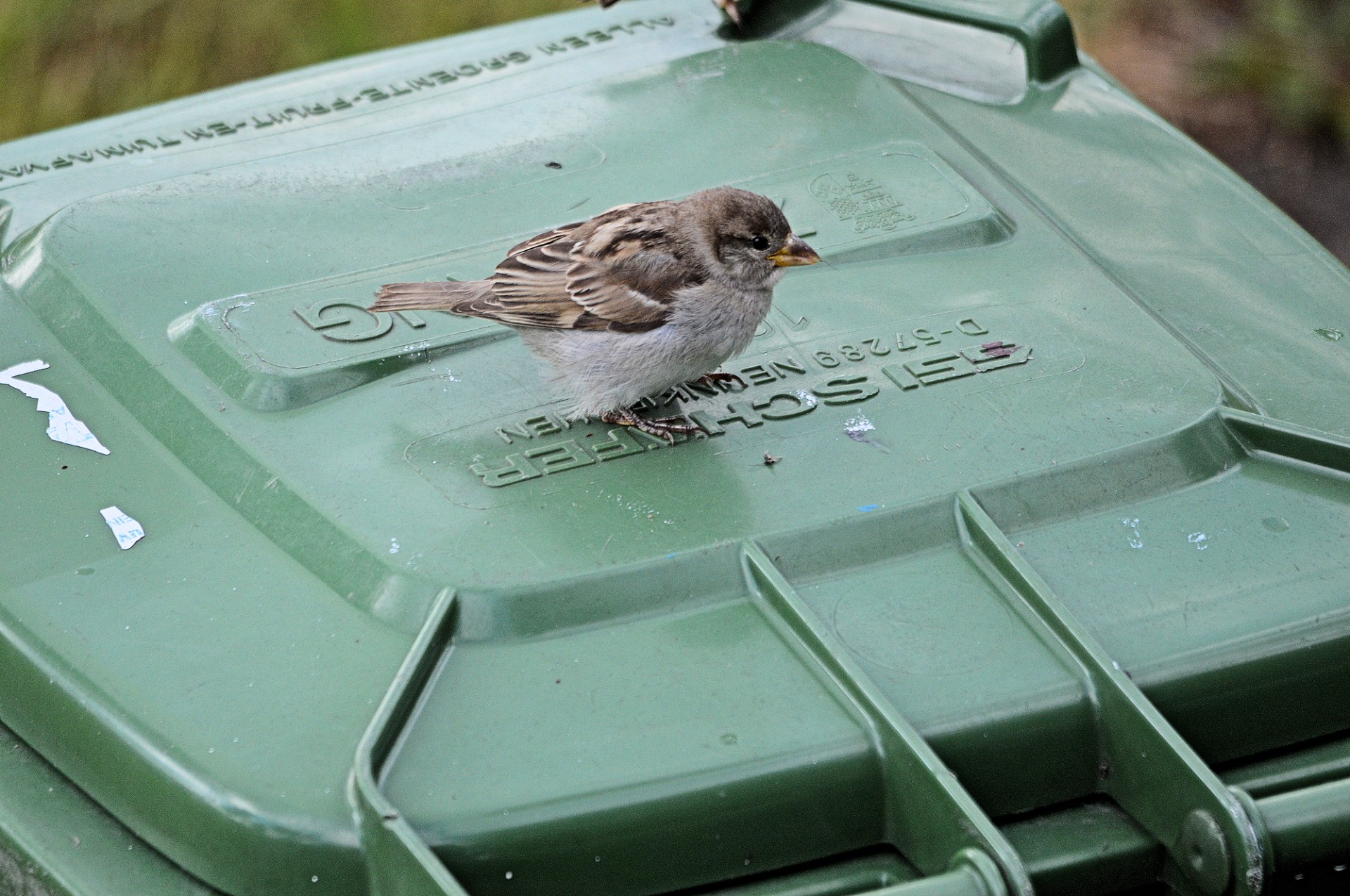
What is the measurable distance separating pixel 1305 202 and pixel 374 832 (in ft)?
17.7

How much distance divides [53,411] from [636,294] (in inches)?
39.8

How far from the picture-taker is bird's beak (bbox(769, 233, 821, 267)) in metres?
2.85

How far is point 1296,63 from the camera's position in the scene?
21.0ft

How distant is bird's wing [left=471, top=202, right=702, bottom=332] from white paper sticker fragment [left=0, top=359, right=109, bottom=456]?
0.72 m

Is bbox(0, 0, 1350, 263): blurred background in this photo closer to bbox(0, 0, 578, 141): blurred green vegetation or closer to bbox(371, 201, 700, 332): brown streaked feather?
bbox(0, 0, 578, 141): blurred green vegetation

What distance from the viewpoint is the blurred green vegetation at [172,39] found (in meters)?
6.58

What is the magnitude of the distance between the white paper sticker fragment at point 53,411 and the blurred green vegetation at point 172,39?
4.12 meters

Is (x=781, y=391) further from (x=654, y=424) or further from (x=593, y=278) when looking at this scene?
(x=593, y=278)

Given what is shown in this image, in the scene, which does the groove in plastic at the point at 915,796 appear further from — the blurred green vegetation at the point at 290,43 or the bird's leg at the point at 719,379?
the blurred green vegetation at the point at 290,43

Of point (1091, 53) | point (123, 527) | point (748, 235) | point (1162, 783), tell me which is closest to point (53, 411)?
point (123, 527)

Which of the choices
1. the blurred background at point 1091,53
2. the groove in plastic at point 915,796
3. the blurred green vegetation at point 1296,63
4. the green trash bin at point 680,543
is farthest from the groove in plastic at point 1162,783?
the blurred green vegetation at point 1296,63

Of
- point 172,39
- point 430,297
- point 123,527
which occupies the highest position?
point 430,297

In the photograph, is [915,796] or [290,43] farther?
[290,43]

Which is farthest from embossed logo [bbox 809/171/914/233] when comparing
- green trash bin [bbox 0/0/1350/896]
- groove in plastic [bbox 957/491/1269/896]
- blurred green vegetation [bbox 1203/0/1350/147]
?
blurred green vegetation [bbox 1203/0/1350/147]
